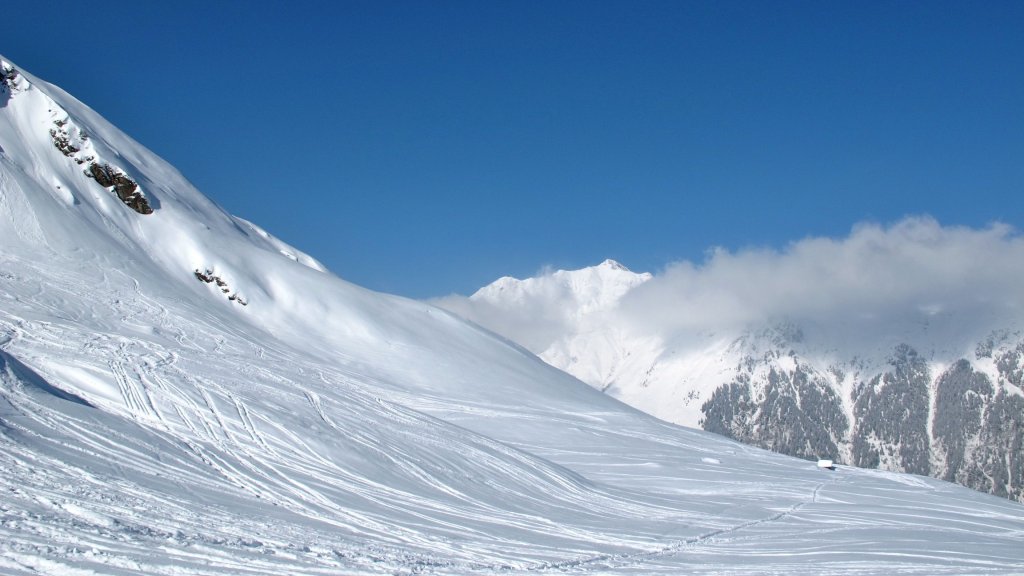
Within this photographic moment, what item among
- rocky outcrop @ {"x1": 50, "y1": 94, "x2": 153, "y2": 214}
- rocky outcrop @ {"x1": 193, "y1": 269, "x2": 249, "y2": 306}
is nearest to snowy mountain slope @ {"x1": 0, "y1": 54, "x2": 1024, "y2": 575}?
rocky outcrop @ {"x1": 193, "y1": 269, "x2": 249, "y2": 306}

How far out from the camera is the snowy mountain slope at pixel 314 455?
11695mm

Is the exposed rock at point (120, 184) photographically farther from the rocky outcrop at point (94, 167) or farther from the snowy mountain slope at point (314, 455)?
the snowy mountain slope at point (314, 455)

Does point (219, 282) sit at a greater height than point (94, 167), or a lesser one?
lesser

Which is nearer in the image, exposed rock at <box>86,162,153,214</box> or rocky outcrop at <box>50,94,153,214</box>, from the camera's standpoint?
rocky outcrop at <box>50,94,153,214</box>

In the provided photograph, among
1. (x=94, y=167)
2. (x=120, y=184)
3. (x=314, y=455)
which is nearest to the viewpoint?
(x=314, y=455)

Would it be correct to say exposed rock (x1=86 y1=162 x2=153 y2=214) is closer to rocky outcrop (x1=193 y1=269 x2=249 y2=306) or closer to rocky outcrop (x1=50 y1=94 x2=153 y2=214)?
rocky outcrop (x1=50 y1=94 x2=153 y2=214)

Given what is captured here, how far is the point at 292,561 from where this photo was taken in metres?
10.5

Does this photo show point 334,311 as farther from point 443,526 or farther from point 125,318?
point 443,526

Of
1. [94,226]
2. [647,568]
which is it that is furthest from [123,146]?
[647,568]

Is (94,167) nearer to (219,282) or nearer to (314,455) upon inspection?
(219,282)

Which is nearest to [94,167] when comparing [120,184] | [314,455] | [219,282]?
[120,184]

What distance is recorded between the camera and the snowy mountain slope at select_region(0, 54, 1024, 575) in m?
11.7

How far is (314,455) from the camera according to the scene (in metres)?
18.8

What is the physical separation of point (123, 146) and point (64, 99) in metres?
5.84
